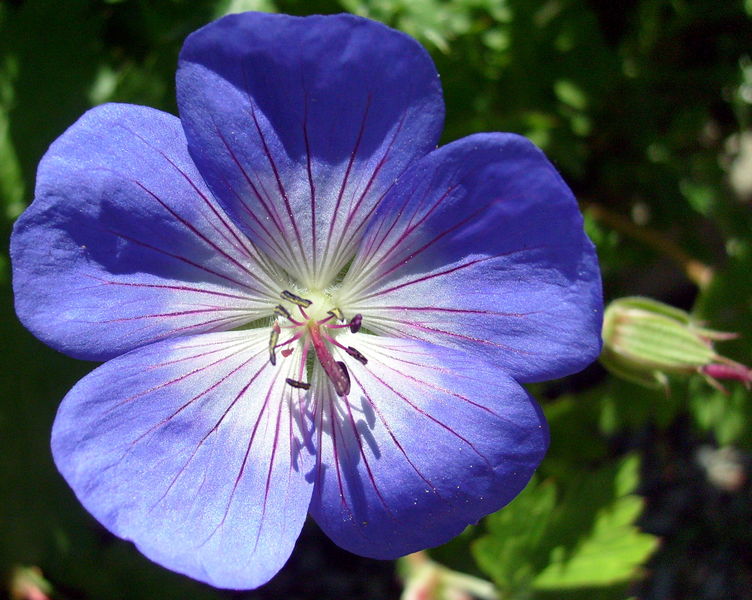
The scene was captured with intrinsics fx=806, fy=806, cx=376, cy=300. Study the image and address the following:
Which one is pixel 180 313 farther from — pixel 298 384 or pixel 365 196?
pixel 365 196

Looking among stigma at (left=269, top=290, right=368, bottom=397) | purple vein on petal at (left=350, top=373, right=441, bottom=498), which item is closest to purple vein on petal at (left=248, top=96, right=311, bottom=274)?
stigma at (left=269, top=290, right=368, bottom=397)

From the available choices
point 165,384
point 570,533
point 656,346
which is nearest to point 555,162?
point 656,346

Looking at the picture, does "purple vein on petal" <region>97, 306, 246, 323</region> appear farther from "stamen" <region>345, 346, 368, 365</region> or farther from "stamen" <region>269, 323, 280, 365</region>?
"stamen" <region>345, 346, 368, 365</region>

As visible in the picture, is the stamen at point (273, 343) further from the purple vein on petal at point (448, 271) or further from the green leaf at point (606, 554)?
the green leaf at point (606, 554)

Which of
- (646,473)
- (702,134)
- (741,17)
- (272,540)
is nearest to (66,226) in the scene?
(272,540)

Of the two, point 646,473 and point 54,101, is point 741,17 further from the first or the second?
point 54,101
